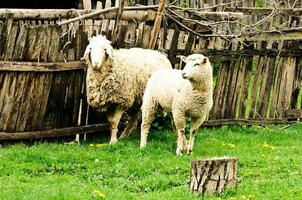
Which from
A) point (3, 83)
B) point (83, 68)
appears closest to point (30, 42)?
point (3, 83)

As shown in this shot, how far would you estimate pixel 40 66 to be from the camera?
11.7m

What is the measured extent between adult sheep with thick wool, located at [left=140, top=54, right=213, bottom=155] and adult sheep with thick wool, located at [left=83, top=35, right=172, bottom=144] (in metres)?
0.53

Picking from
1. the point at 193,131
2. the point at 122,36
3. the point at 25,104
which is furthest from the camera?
the point at 122,36

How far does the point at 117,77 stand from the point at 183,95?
149cm

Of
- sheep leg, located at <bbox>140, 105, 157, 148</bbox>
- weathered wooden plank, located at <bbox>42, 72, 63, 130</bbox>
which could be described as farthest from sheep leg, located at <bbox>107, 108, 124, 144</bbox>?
weathered wooden plank, located at <bbox>42, 72, 63, 130</bbox>

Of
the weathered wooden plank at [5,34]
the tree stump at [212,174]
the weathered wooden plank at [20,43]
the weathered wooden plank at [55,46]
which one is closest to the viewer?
the tree stump at [212,174]

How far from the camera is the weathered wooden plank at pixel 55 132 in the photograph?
38.2 feet

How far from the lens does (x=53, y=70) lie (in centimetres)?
1188

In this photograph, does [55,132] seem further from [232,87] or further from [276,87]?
[276,87]

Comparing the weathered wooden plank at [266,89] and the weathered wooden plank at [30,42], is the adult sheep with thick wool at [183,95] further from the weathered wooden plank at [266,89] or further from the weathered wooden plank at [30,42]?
the weathered wooden plank at [266,89]

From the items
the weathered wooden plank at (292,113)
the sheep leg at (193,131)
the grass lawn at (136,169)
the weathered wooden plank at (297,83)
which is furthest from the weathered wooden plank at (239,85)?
the sheep leg at (193,131)

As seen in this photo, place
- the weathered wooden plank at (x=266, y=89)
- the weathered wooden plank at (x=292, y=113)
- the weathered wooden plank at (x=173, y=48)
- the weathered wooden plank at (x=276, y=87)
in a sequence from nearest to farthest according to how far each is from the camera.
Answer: the weathered wooden plank at (x=173, y=48), the weathered wooden plank at (x=266, y=89), the weathered wooden plank at (x=276, y=87), the weathered wooden plank at (x=292, y=113)

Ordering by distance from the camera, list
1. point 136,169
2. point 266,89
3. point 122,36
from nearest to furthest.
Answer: point 136,169
point 122,36
point 266,89

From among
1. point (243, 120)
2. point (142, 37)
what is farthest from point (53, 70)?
point (243, 120)
